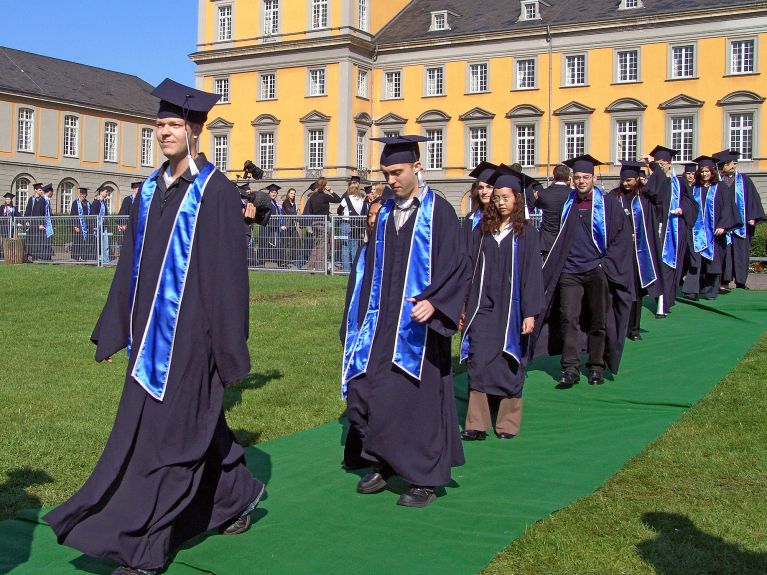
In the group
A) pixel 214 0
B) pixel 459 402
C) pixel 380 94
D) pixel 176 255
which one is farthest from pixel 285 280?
pixel 214 0

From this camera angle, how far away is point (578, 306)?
930 cm

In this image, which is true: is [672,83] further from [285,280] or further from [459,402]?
[459,402]

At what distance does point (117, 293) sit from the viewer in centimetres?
478

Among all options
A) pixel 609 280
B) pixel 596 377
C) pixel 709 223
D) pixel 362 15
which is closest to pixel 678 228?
pixel 709 223

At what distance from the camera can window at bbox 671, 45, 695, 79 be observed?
49562 millimetres

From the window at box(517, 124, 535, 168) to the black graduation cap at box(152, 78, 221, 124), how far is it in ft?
164

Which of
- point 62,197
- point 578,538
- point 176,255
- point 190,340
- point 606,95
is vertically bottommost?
point 578,538

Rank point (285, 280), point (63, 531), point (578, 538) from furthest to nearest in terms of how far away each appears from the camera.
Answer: point (285, 280) → point (578, 538) → point (63, 531)

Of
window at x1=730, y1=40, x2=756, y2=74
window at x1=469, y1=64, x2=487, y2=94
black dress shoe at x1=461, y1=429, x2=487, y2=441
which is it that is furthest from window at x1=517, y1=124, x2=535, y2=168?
black dress shoe at x1=461, y1=429, x2=487, y2=441

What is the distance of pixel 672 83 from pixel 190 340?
4888 centimetres

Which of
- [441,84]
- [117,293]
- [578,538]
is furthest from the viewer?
[441,84]

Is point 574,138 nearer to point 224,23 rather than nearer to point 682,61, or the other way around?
point 682,61

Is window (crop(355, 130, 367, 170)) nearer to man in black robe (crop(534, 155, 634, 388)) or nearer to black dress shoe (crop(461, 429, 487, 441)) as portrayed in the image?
man in black robe (crop(534, 155, 634, 388))

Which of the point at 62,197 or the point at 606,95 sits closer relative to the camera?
the point at 606,95
